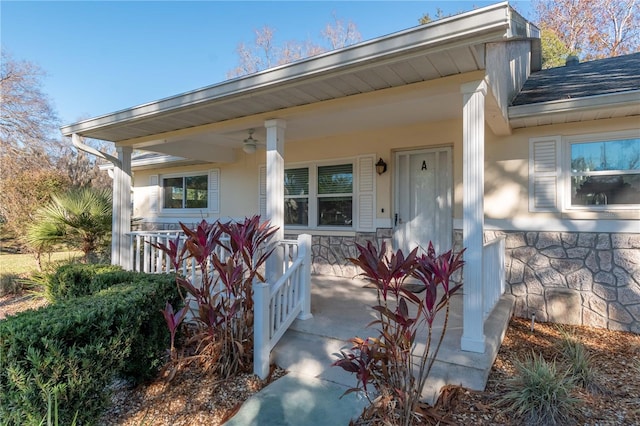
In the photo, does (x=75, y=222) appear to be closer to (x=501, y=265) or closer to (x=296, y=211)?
(x=296, y=211)

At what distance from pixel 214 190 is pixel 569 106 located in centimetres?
678

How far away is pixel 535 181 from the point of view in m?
4.81

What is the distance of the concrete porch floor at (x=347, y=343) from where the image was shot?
2.85m

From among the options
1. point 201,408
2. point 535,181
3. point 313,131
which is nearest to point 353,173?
point 313,131

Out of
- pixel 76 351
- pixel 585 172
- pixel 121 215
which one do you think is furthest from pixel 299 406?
pixel 121 215

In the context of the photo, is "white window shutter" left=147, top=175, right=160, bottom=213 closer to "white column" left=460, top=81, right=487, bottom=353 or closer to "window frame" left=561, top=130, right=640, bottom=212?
"white column" left=460, top=81, right=487, bottom=353

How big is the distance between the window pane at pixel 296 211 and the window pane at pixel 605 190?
4.24 meters

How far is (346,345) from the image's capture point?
3365 mm

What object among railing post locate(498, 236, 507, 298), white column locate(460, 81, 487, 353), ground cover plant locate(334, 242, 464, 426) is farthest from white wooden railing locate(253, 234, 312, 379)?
railing post locate(498, 236, 507, 298)

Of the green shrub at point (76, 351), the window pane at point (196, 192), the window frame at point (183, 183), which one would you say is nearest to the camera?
the green shrub at point (76, 351)

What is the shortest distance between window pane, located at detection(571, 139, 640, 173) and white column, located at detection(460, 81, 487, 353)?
2389mm

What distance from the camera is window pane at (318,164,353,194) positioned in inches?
251

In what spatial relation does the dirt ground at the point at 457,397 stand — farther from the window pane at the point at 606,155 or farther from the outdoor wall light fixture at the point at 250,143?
the outdoor wall light fixture at the point at 250,143

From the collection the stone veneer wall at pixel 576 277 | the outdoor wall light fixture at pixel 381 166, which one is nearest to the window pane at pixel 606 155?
the stone veneer wall at pixel 576 277
